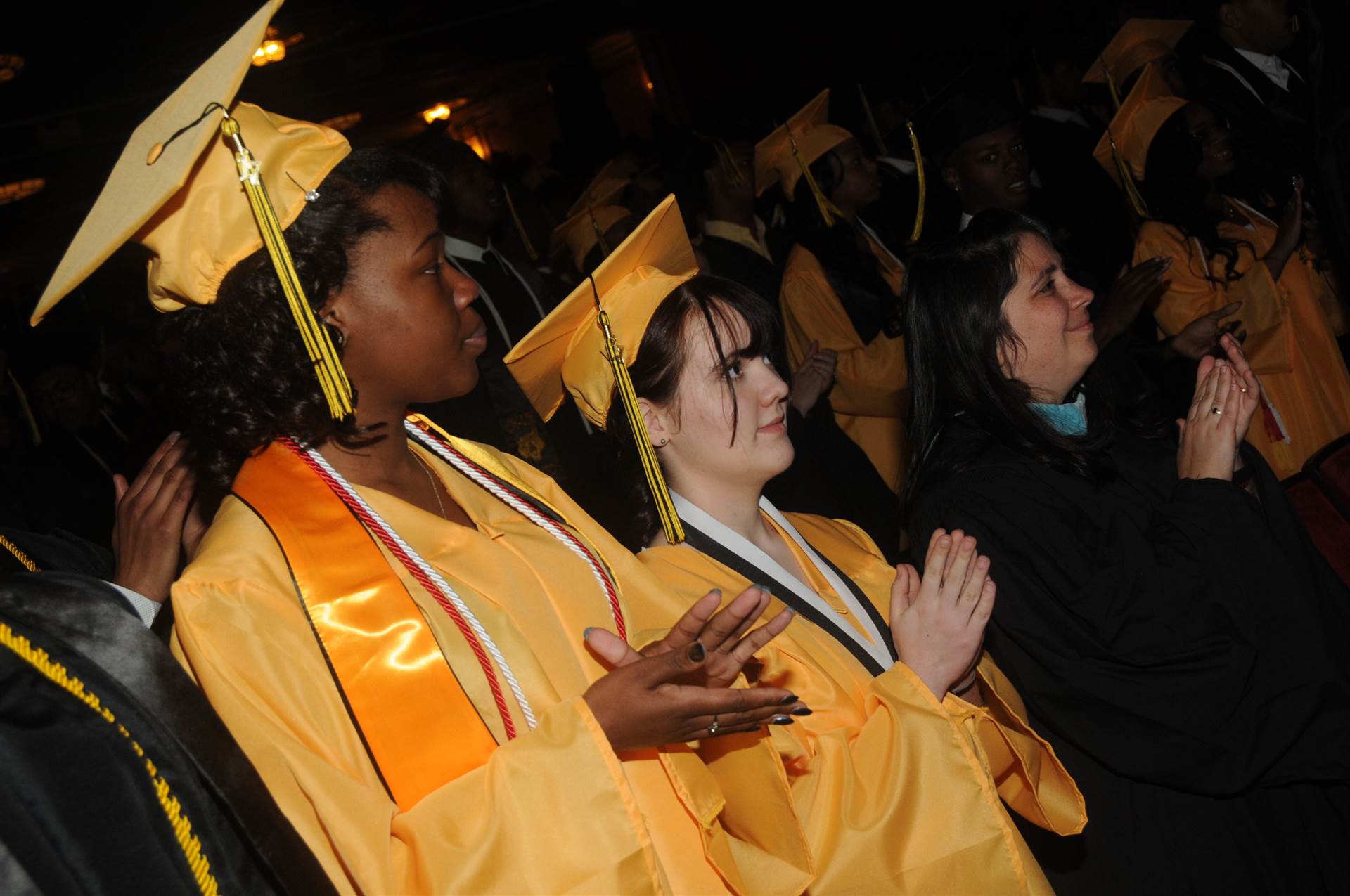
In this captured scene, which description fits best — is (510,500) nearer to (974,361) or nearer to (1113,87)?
(974,361)

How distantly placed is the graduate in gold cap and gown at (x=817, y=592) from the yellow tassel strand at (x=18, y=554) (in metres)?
0.86

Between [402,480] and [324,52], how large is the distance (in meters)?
8.00

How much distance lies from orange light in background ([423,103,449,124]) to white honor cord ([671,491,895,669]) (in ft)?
36.5

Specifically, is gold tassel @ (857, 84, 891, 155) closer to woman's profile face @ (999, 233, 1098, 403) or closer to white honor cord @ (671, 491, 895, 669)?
woman's profile face @ (999, 233, 1098, 403)

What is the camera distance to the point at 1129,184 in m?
4.27

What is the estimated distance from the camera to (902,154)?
6.35 metres

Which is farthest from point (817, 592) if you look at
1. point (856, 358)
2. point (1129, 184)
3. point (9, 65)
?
point (9, 65)

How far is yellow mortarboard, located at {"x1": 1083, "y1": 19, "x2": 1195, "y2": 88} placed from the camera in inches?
199

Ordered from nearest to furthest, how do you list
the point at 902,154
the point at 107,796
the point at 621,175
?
the point at 107,796 → the point at 621,175 → the point at 902,154

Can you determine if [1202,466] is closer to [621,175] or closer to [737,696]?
[737,696]

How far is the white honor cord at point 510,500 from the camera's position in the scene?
1737mm

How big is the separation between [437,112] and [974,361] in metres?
11.1

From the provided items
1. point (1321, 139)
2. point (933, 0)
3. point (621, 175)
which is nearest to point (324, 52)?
point (621, 175)

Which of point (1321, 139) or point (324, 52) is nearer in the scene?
point (1321, 139)
